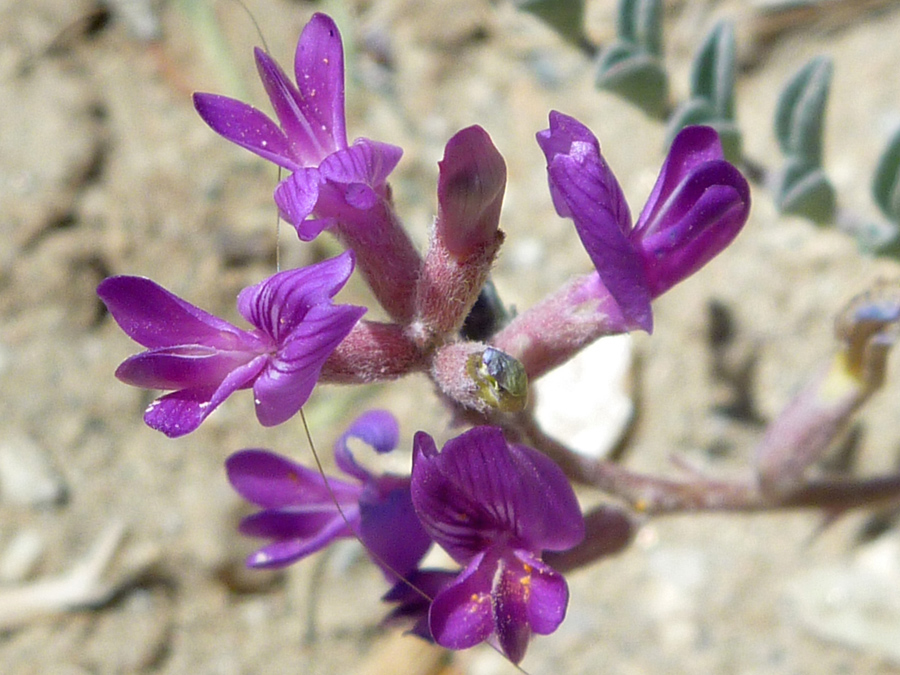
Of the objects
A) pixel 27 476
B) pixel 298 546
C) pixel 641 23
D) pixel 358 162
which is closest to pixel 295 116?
pixel 358 162

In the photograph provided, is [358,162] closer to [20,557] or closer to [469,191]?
[469,191]

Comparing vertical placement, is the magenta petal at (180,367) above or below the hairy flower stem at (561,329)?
above

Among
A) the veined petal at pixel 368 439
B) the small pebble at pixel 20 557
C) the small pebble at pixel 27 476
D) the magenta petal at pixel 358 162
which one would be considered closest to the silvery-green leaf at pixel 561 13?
the magenta petal at pixel 358 162

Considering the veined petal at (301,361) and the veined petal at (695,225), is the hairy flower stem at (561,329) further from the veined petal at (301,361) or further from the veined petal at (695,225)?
the veined petal at (301,361)

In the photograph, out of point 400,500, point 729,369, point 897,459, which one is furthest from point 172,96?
point 897,459

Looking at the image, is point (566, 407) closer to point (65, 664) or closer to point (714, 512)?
point (714, 512)

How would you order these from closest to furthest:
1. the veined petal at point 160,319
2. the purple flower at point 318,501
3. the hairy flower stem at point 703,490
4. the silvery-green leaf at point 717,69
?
the veined petal at point 160,319 < the purple flower at point 318,501 < the hairy flower stem at point 703,490 < the silvery-green leaf at point 717,69

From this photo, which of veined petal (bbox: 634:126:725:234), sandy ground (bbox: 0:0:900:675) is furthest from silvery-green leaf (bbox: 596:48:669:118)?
veined petal (bbox: 634:126:725:234)

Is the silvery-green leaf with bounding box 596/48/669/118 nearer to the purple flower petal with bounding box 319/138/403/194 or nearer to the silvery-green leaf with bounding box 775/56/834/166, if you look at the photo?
the silvery-green leaf with bounding box 775/56/834/166
